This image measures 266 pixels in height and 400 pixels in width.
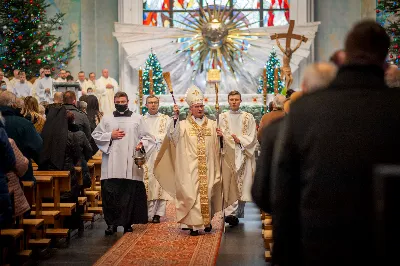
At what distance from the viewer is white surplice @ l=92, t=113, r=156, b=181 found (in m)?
10.8

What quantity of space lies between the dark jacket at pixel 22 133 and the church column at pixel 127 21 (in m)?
17.5

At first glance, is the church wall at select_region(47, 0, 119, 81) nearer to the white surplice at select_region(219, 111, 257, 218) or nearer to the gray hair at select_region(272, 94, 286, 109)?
the white surplice at select_region(219, 111, 257, 218)

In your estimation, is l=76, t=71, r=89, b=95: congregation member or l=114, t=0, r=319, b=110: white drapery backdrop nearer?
l=76, t=71, r=89, b=95: congregation member

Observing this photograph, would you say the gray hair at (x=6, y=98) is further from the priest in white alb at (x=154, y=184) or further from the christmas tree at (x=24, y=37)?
the christmas tree at (x=24, y=37)

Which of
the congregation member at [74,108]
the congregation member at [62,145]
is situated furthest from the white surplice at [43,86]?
the congregation member at [62,145]

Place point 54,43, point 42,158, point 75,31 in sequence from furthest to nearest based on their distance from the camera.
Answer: point 75,31 → point 54,43 → point 42,158

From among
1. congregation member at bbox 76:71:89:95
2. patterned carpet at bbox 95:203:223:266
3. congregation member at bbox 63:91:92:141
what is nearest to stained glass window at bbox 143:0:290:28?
congregation member at bbox 76:71:89:95

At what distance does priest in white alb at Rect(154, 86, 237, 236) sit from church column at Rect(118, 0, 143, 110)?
49.9 feet

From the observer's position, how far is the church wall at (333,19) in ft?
87.2

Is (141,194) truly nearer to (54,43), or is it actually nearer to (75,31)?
(54,43)

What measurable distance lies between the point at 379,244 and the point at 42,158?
7.52 metres

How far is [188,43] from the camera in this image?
26.6 meters

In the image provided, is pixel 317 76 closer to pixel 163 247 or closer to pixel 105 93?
pixel 163 247

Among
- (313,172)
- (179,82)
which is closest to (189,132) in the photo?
(313,172)
